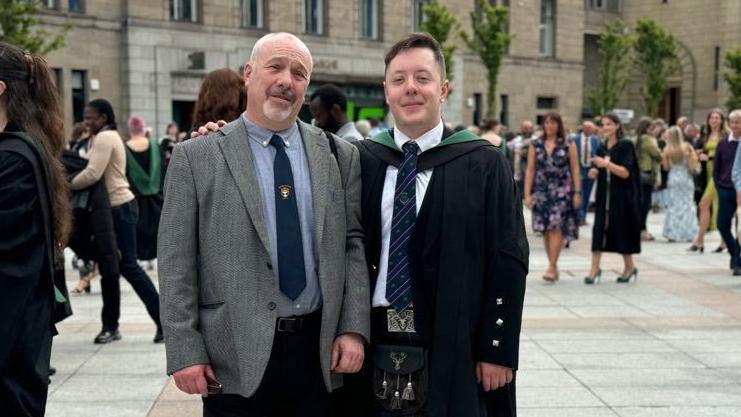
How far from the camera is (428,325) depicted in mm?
3330

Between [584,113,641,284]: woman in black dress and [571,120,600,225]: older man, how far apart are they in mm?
5749

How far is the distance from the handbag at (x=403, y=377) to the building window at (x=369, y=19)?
94.4 ft

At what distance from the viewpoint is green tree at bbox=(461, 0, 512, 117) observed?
108ft

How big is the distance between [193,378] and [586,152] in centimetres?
1434

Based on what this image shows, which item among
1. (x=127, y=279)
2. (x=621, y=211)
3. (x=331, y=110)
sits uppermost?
(x=331, y=110)

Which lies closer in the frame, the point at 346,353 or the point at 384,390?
the point at 346,353

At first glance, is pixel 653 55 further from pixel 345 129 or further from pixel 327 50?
pixel 345 129

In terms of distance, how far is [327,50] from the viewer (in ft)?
98.6

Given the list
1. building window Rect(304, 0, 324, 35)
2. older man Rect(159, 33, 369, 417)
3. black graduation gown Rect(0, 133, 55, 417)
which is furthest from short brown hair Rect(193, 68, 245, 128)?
building window Rect(304, 0, 324, 35)

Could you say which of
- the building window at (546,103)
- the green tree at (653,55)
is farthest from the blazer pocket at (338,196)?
the green tree at (653,55)

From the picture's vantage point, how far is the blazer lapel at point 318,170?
10.6 ft

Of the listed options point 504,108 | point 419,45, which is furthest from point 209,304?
point 504,108

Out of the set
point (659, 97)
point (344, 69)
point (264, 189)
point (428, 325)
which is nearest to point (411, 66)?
point (264, 189)

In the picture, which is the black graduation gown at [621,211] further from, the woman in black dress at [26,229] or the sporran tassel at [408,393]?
the woman in black dress at [26,229]
